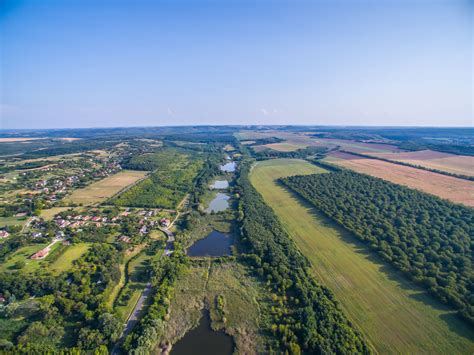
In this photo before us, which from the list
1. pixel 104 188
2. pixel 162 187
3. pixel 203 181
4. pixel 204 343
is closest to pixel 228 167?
pixel 203 181

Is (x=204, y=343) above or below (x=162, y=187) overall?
below

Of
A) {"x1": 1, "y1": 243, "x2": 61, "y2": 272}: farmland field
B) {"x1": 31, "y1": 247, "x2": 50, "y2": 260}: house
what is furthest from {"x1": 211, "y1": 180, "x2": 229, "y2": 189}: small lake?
{"x1": 31, "y1": 247, "x2": 50, "y2": 260}: house

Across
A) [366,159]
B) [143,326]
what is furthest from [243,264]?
[366,159]

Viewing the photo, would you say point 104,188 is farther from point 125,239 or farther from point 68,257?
point 68,257

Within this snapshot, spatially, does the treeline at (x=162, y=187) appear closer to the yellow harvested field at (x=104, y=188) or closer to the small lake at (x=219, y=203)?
the yellow harvested field at (x=104, y=188)

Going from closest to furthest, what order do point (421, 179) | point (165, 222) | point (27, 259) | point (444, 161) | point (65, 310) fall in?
point (65, 310)
point (27, 259)
point (165, 222)
point (421, 179)
point (444, 161)

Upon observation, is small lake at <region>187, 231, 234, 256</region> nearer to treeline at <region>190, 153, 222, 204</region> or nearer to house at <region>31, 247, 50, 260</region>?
treeline at <region>190, 153, 222, 204</region>
